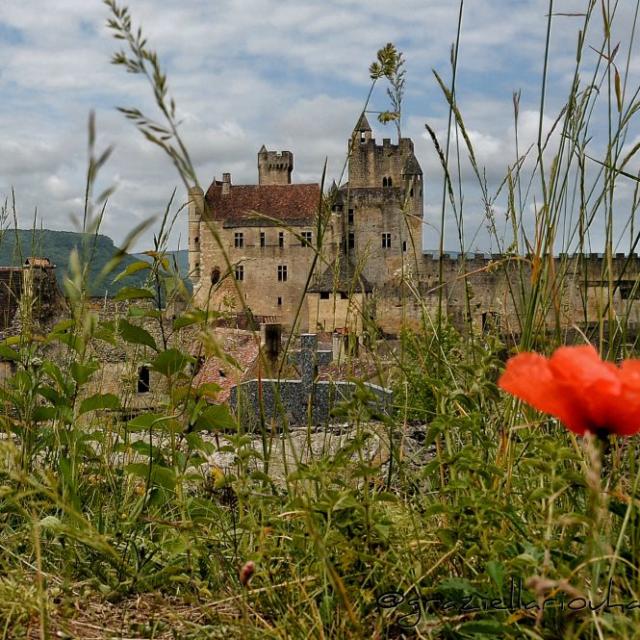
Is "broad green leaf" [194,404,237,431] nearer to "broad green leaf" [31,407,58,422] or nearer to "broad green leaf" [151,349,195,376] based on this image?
"broad green leaf" [151,349,195,376]

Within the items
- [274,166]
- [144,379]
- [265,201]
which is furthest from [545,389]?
[274,166]

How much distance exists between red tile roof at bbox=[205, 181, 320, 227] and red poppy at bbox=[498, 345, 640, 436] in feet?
125

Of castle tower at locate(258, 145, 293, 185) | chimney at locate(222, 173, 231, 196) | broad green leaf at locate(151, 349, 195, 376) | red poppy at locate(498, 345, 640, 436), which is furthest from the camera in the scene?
castle tower at locate(258, 145, 293, 185)

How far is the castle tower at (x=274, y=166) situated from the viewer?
47156mm

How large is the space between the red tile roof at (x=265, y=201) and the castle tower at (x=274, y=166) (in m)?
3.87

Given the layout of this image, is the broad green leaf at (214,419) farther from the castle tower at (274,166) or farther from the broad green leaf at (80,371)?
the castle tower at (274,166)

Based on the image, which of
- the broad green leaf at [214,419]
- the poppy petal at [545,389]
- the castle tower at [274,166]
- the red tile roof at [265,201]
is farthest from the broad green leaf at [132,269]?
the castle tower at [274,166]

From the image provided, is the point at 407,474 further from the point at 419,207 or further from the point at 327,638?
the point at 419,207

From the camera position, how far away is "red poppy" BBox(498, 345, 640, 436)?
0.69 m

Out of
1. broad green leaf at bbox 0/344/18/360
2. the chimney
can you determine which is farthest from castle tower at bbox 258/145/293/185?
broad green leaf at bbox 0/344/18/360

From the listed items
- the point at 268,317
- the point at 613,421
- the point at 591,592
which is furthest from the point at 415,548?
the point at 268,317

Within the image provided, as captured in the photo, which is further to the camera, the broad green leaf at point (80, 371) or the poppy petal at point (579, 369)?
the broad green leaf at point (80, 371)

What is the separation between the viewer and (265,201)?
135 feet

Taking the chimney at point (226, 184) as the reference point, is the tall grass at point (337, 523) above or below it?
below
